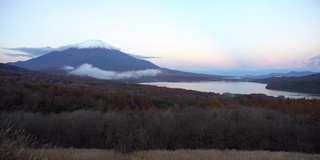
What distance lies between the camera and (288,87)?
297 feet

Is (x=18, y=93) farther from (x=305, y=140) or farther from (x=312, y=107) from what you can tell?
(x=312, y=107)

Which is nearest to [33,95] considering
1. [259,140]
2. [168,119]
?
[168,119]

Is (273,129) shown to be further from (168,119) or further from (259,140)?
(168,119)

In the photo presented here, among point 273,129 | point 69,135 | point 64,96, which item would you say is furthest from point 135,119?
point 64,96

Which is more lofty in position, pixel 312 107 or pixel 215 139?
pixel 312 107

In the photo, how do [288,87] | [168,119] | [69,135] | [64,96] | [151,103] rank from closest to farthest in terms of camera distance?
[69,135]
[168,119]
[64,96]
[151,103]
[288,87]

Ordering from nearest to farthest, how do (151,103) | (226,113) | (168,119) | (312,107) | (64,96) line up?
(168,119), (226,113), (312,107), (64,96), (151,103)

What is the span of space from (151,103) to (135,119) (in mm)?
18064

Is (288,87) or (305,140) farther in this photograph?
(288,87)

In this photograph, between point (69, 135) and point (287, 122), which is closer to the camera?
point (69, 135)

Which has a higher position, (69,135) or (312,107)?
(312,107)

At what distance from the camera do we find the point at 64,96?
119 feet

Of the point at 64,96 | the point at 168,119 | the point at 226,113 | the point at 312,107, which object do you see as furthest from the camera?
the point at 64,96

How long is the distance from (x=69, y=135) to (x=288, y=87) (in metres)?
82.9
